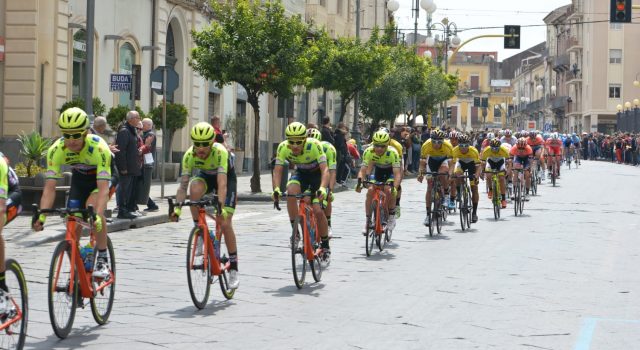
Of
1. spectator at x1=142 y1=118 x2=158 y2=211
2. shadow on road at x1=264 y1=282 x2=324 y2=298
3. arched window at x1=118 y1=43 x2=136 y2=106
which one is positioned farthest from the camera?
arched window at x1=118 y1=43 x2=136 y2=106

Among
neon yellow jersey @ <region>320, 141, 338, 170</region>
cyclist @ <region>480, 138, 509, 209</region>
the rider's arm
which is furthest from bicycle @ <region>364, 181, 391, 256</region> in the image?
cyclist @ <region>480, 138, 509, 209</region>

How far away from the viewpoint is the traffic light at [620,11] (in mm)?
33344

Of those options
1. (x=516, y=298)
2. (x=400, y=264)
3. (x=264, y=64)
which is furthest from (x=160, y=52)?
(x=516, y=298)

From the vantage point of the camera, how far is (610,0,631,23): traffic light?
33344mm

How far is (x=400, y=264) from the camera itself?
14938 millimetres

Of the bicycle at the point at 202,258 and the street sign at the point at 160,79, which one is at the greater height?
the street sign at the point at 160,79

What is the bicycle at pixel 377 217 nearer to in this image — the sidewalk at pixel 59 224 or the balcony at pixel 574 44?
the sidewalk at pixel 59 224

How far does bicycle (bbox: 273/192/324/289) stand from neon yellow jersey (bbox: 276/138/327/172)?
463 mm

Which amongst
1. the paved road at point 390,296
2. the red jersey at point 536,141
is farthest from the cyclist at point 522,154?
the paved road at point 390,296

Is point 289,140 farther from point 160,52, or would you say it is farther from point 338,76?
point 338,76

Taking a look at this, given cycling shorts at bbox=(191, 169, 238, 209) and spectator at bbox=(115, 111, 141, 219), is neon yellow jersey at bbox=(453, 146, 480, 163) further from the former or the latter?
cycling shorts at bbox=(191, 169, 238, 209)

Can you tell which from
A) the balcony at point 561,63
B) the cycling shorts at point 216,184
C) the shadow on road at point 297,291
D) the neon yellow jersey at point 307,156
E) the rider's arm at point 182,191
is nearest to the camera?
the rider's arm at point 182,191

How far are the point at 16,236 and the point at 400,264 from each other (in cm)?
560

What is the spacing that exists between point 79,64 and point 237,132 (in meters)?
11.6
